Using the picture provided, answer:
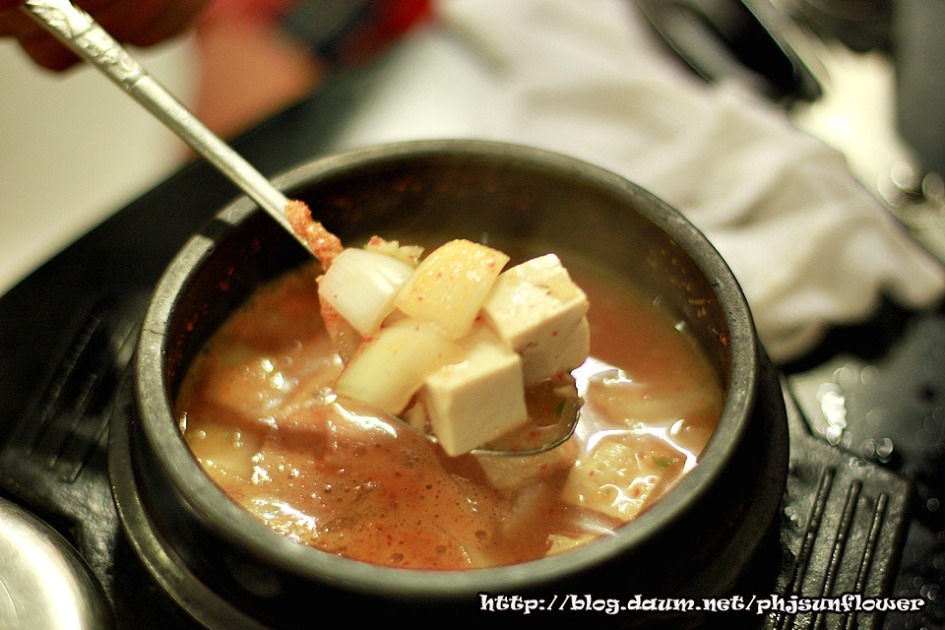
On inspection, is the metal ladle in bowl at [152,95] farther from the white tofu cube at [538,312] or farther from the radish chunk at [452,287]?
the radish chunk at [452,287]

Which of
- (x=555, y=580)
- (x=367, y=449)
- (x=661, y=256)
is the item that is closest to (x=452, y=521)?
(x=367, y=449)

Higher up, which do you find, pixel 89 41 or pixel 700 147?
pixel 89 41

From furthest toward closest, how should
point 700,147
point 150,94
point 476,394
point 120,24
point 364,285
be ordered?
point 700,147
point 120,24
point 150,94
point 364,285
point 476,394

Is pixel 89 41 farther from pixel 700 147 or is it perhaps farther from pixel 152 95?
pixel 700 147

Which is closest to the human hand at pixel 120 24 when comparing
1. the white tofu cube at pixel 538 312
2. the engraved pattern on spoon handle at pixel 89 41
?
the engraved pattern on spoon handle at pixel 89 41

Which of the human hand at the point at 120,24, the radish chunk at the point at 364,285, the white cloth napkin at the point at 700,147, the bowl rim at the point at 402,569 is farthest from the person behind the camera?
the white cloth napkin at the point at 700,147

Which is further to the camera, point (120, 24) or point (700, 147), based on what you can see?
point (700, 147)

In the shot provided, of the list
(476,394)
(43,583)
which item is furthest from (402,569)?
(43,583)

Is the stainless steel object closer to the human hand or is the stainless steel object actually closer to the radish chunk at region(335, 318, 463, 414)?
the radish chunk at region(335, 318, 463, 414)

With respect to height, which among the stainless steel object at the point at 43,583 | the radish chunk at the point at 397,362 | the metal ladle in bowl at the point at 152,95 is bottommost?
the radish chunk at the point at 397,362
